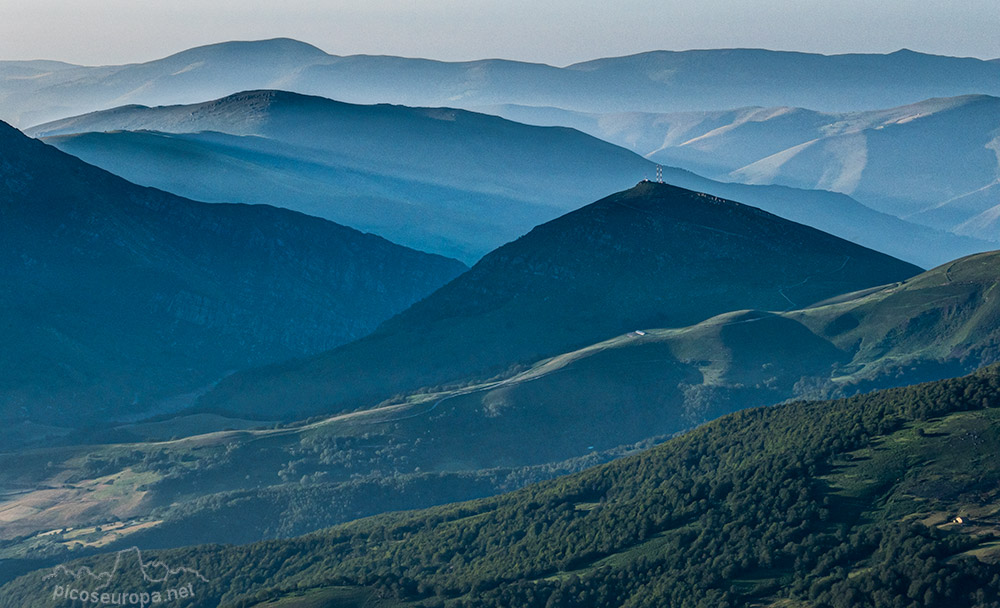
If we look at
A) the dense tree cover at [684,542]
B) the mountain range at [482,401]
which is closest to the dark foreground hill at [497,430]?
the mountain range at [482,401]

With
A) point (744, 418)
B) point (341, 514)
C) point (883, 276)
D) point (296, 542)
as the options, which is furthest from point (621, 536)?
point (883, 276)

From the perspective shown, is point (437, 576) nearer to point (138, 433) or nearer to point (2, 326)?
point (138, 433)

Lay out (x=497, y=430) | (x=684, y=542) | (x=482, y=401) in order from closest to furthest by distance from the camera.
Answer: (x=684, y=542), (x=497, y=430), (x=482, y=401)

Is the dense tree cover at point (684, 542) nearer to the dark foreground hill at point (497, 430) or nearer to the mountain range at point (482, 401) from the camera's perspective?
the dark foreground hill at point (497, 430)

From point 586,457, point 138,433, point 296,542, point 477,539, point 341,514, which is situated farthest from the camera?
point 138,433

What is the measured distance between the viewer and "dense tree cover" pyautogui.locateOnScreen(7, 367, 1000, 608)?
76750mm

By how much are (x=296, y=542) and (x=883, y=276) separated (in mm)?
106821

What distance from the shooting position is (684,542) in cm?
8875

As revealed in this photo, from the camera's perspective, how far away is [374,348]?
19262cm

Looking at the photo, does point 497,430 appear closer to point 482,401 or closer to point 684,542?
point 482,401

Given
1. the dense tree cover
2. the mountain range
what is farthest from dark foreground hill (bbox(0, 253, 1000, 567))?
the dense tree cover

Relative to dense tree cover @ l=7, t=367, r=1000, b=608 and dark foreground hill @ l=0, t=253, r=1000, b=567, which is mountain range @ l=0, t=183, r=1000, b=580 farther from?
dense tree cover @ l=7, t=367, r=1000, b=608

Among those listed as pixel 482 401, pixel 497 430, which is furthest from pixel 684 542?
pixel 482 401

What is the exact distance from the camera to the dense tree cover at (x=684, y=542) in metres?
76.8
